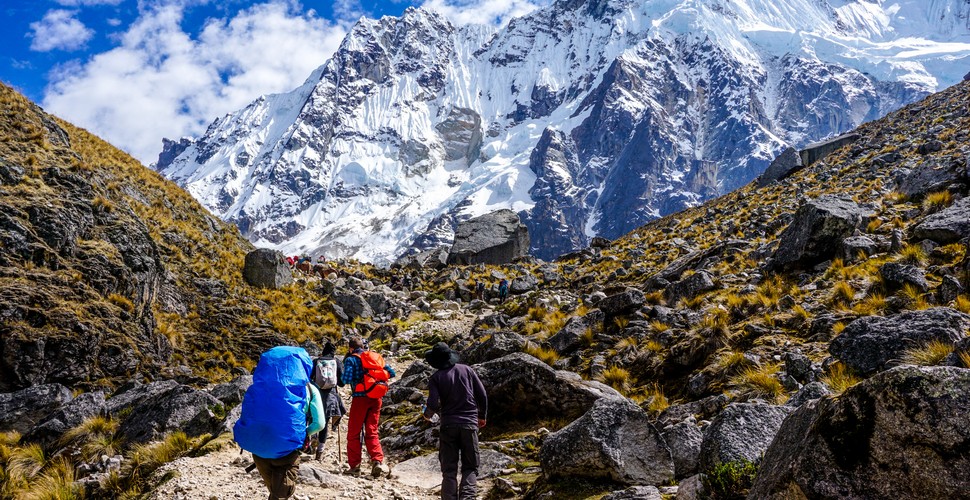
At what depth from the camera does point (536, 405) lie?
9.62m

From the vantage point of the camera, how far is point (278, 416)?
564cm

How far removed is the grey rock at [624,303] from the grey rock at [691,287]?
89 centimetres

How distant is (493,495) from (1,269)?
13.9m

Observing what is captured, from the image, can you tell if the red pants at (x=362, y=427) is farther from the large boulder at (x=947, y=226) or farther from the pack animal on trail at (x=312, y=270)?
the pack animal on trail at (x=312, y=270)

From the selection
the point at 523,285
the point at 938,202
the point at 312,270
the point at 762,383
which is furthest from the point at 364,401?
the point at 312,270

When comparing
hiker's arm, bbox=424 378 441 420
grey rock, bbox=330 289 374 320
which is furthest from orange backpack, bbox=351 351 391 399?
grey rock, bbox=330 289 374 320

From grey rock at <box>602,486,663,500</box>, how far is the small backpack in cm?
490

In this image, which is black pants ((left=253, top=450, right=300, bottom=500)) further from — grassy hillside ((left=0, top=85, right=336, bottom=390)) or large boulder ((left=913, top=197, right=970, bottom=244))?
large boulder ((left=913, top=197, right=970, bottom=244))

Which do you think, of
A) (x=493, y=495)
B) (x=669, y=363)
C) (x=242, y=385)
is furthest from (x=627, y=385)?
(x=242, y=385)

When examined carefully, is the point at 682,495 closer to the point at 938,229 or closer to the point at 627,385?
the point at 627,385

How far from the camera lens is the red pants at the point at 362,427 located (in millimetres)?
8484

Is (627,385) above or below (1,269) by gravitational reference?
below

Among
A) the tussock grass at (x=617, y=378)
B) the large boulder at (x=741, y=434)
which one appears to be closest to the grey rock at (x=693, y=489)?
the large boulder at (x=741, y=434)

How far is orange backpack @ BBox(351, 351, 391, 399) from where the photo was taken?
855cm
